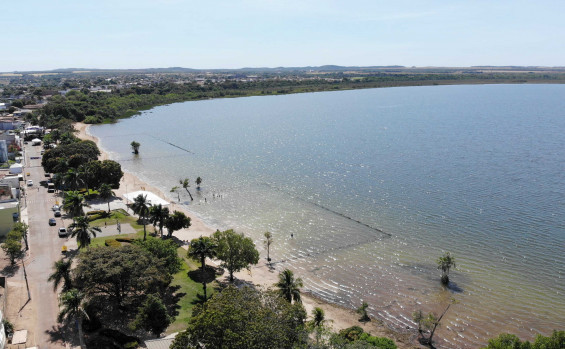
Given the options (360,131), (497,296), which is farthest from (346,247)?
(360,131)

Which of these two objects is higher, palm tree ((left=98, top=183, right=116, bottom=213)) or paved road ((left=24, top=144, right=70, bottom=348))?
palm tree ((left=98, top=183, right=116, bottom=213))

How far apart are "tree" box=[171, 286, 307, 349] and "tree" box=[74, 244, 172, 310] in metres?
11.6

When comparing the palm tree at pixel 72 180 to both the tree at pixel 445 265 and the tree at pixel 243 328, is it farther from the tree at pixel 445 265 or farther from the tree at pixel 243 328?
the tree at pixel 445 265

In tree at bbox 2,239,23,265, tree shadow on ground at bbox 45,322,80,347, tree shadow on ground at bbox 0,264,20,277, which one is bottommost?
tree shadow on ground at bbox 45,322,80,347

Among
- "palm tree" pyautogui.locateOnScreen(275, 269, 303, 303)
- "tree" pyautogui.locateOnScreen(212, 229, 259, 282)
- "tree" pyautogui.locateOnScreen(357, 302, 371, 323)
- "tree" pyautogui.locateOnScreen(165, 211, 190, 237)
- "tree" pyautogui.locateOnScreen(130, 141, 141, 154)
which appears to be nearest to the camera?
"palm tree" pyautogui.locateOnScreen(275, 269, 303, 303)

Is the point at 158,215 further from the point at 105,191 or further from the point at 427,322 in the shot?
the point at 427,322

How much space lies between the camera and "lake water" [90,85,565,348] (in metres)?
46.8

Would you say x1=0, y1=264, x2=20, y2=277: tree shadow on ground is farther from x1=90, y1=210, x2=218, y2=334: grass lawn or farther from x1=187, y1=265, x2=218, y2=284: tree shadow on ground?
x1=187, y1=265, x2=218, y2=284: tree shadow on ground

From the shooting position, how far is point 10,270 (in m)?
49.8

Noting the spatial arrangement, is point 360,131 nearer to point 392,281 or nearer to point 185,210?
point 185,210

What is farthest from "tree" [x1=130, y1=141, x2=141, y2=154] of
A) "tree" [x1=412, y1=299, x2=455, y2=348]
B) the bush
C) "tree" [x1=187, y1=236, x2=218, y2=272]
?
"tree" [x1=412, y1=299, x2=455, y2=348]

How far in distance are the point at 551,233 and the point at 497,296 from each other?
22.2m

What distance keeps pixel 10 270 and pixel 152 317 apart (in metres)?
24.8

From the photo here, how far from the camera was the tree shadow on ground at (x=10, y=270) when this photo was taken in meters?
48.8
